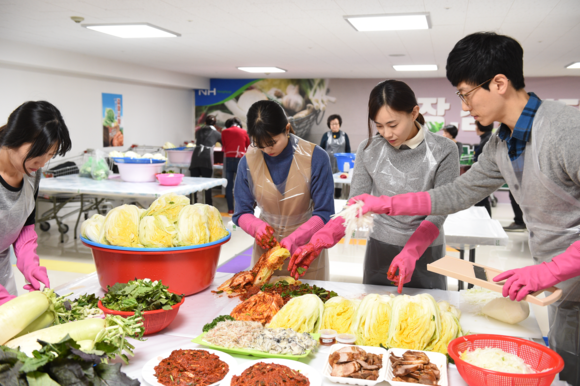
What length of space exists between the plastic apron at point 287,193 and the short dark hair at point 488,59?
1178 millimetres

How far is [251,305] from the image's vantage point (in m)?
2.01

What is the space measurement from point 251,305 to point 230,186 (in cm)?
770

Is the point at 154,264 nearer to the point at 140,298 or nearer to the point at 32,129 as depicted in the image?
the point at 140,298

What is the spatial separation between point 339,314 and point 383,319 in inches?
7.9

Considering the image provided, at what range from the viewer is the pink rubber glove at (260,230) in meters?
2.46

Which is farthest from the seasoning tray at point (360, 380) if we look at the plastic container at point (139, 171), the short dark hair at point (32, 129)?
the plastic container at point (139, 171)

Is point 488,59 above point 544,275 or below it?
above

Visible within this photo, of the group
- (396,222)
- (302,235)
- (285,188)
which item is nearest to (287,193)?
(285,188)

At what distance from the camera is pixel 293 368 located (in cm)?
155

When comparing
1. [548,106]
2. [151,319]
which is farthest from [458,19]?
[151,319]

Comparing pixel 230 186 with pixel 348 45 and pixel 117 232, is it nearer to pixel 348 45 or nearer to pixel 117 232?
pixel 348 45

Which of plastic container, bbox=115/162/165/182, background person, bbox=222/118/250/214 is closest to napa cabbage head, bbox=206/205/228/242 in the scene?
plastic container, bbox=115/162/165/182

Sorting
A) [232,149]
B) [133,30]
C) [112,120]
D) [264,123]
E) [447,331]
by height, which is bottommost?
[447,331]

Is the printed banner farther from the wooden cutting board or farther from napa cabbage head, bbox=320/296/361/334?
the wooden cutting board
